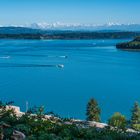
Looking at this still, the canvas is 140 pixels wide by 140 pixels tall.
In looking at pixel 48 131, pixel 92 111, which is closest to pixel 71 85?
pixel 92 111

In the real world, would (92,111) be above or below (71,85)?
above

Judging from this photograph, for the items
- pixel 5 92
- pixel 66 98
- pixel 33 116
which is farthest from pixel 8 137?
pixel 5 92

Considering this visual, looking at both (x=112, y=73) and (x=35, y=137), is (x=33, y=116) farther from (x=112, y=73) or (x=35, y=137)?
(x=112, y=73)

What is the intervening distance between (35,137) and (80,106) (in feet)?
63.4

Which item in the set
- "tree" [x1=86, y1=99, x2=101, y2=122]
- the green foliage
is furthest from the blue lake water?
the green foliage

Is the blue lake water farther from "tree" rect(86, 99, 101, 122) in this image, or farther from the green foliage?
the green foliage

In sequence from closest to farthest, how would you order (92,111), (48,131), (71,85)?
(48,131) → (92,111) → (71,85)

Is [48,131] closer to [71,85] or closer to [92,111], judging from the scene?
[92,111]

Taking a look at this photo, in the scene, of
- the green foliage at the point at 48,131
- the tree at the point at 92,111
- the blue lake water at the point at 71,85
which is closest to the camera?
the green foliage at the point at 48,131

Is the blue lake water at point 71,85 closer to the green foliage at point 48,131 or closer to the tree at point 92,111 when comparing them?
the tree at point 92,111

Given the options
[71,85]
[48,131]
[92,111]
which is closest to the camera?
[48,131]

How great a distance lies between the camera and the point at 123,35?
110 metres

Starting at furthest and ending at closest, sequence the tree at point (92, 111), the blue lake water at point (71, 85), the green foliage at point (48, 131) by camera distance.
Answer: the blue lake water at point (71, 85) < the tree at point (92, 111) < the green foliage at point (48, 131)

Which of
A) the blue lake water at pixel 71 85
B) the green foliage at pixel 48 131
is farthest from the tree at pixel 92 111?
the green foliage at pixel 48 131
